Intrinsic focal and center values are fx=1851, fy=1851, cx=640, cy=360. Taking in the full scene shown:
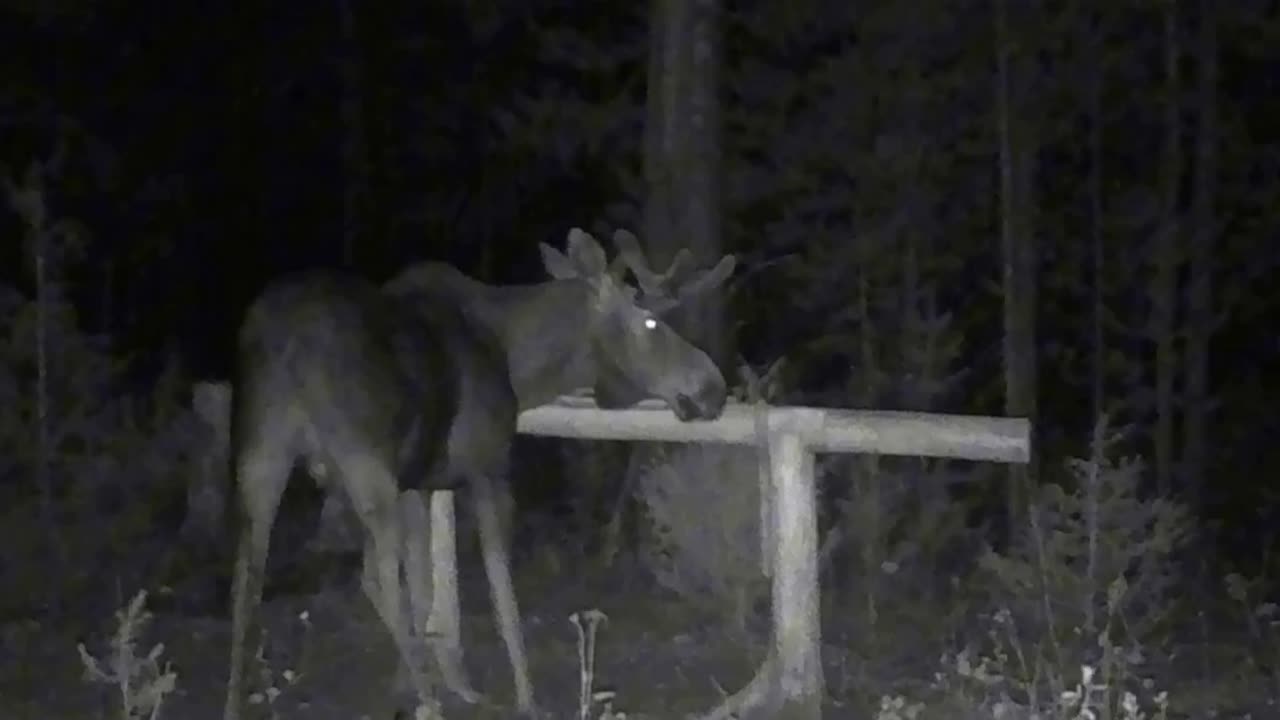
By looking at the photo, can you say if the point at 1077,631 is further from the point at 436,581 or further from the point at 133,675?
the point at 133,675

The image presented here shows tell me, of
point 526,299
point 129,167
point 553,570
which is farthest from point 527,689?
point 129,167

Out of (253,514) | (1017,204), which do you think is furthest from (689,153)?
(253,514)

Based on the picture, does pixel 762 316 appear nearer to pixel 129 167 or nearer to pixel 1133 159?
pixel 1133 159

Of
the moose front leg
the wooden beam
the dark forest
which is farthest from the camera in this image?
the moose front leg

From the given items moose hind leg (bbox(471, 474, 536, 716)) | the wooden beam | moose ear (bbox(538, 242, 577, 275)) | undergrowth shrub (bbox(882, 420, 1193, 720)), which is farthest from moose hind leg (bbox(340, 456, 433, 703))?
undergrowth shrub (bbox(882, 420, 1193, 720))

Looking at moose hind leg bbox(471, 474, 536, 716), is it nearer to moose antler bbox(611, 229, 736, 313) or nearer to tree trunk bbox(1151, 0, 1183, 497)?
moose antler bbox(611, 229, 736, 313)

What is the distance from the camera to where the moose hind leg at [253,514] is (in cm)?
716

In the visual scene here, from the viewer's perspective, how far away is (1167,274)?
1741 cm

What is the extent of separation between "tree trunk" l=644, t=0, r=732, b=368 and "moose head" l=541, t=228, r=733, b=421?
456cm

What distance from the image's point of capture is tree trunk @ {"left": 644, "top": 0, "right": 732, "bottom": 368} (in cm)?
1273

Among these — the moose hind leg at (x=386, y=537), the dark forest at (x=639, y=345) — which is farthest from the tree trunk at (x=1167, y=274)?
the moose hind leg at (x=386, y=537)

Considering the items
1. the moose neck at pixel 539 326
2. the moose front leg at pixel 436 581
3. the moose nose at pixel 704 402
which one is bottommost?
the moose front leg at pixel 436 581

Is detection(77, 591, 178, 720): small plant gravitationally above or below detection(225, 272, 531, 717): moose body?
below

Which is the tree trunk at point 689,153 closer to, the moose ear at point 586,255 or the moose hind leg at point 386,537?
the moose ear at point 586,255
